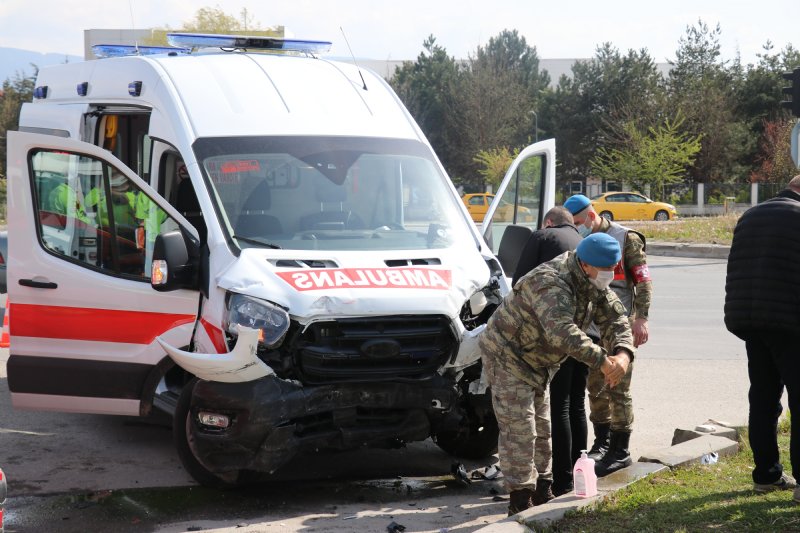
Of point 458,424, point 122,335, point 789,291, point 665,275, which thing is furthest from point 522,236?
point 665,275

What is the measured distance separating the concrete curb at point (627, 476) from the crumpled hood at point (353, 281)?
1.28 metres

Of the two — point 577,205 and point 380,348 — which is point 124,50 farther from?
point 380,348

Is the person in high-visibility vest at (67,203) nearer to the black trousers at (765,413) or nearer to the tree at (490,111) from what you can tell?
the black trousers at (765,413)

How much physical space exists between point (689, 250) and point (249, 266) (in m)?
21.6

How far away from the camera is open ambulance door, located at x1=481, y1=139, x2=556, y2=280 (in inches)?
327

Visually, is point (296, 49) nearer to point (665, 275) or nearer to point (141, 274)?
point (141, 274)

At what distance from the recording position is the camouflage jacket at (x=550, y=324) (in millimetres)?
5316

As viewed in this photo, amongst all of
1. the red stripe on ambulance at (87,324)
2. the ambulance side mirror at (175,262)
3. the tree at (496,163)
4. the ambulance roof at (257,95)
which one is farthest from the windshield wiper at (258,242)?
the tree at (496,163)

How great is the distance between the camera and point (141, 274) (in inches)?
271

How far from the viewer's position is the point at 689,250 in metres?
26.3

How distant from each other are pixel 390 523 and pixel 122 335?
2197 millimetres

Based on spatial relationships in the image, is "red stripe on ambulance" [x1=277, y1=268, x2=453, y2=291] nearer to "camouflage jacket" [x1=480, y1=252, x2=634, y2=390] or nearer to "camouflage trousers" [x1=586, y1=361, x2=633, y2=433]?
"camouflage jacket" [x1=480, y1=252, x2=634, y2=390]

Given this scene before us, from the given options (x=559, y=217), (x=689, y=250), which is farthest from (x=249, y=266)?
(x=689, y=250)

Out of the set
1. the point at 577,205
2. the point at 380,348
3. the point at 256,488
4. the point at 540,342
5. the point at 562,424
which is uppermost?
the point at 577,205
